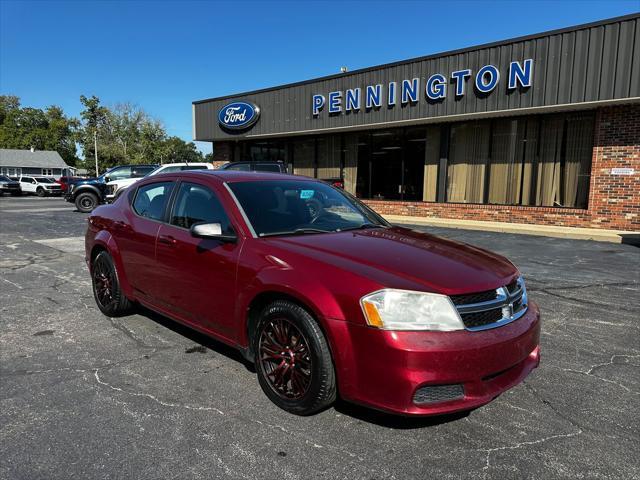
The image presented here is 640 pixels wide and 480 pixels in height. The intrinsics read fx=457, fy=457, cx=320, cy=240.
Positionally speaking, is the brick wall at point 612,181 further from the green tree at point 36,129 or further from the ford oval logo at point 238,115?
the green tree at point 36,129

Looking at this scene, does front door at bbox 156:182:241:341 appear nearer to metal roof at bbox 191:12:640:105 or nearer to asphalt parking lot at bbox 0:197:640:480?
asphalt parking lot at bbox 0:197:640:480

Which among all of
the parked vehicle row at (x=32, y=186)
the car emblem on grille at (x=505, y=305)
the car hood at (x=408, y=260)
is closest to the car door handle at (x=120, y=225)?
the car hood at (x=408, y=260)

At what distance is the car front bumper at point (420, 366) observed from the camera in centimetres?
241

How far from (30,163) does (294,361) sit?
273ft

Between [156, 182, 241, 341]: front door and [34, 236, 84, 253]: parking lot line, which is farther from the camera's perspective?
[34, 236, 84, 253]: parking lot line

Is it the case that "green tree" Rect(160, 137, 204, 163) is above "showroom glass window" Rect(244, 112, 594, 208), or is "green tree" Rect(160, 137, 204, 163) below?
above

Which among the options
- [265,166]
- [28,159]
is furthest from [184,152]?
[265,166]

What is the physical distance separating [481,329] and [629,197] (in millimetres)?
12199

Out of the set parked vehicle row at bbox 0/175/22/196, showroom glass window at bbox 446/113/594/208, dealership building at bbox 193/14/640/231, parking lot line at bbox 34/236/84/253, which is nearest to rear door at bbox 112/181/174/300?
parking lot line at bbox 34/236/84/253

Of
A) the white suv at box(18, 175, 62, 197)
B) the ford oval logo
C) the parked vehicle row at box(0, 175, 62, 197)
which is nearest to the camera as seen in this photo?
the ford oval logo

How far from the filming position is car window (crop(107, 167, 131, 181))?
18141 mm

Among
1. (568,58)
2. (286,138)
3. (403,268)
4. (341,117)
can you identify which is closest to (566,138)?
(568,58)

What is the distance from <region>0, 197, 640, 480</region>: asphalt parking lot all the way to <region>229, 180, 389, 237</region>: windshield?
1.18 metres

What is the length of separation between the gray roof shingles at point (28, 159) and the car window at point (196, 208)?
7858 cm
